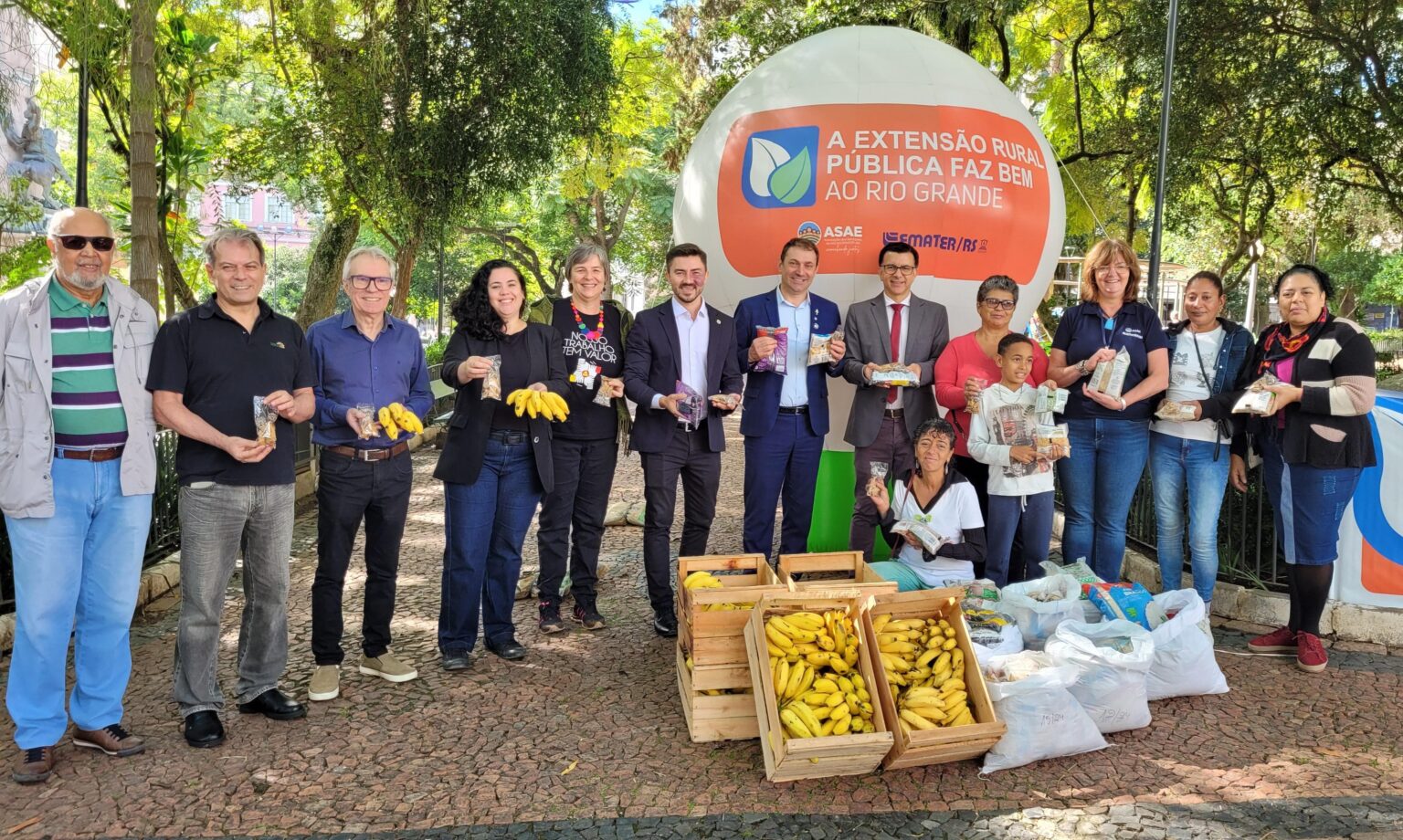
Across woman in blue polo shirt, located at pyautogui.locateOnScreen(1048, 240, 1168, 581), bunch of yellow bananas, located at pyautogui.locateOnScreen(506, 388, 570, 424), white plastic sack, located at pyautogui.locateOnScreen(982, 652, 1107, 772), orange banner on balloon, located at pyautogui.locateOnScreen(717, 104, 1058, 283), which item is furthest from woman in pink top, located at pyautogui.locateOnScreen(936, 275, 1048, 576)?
bunch of yellow bananas, located at pyautogui.locateOnScreen(506, 388, 570, 424)

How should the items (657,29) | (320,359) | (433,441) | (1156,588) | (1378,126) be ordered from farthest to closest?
1. (657,29)
2. (433,441)
3. (1378,126)
4. (1156,588)
5. (320,359)

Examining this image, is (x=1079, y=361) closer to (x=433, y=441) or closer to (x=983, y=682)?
(x=983, y=682)

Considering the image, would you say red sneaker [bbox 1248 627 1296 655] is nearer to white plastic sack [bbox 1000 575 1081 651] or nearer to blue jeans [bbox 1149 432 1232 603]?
blue jeans [bbox 1149 432 1232 603]

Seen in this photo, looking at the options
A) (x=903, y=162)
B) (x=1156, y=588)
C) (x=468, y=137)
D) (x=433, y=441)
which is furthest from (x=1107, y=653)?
(x=433, y=441)

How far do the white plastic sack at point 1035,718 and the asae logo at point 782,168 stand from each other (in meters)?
3.05

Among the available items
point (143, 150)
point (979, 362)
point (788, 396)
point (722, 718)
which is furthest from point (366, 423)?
point (143, 150)

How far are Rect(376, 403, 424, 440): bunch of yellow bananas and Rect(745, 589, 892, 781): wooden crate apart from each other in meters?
1.76

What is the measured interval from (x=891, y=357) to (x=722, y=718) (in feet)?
7.68

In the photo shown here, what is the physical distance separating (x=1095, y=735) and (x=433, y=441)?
11152mm

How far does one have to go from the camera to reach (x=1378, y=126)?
10.6 meters

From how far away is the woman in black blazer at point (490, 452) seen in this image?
454cm

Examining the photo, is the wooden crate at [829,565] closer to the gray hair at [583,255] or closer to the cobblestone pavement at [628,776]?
the cobblestone pavement at [628,776]

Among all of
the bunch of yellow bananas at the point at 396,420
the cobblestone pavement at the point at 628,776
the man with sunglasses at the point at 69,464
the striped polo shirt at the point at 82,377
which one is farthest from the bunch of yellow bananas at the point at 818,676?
the striped polo shirt at the point at 82,377

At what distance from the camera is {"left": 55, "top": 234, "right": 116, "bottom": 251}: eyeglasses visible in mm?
3521
